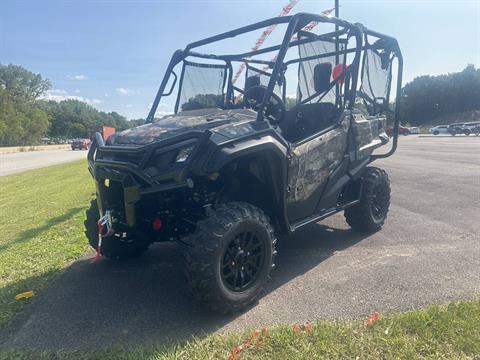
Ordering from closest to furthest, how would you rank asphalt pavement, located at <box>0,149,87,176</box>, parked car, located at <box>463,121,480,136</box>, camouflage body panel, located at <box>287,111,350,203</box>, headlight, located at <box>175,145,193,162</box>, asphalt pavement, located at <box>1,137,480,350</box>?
asphalt pavement, located at <box>1,137,480,350</box>, headlight, located at <box>175,145,193,162</box>, camouflage body panel, located at <box>287,111,350,203</box>, asphalt pavement, located at <box>0,149,87,176</box>, parked car, located at <box>463,121,480,136</box>

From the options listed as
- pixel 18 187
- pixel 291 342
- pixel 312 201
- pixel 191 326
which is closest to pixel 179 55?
pixel 312 201

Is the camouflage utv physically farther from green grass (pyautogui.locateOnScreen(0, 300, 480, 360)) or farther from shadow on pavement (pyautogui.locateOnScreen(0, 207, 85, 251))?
shadow on pavement (pyautogui.locateOnScreen(0, 207, 85, 251))

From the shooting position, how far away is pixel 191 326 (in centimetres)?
313

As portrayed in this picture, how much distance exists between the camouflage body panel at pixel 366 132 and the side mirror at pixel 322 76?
51 centimetres

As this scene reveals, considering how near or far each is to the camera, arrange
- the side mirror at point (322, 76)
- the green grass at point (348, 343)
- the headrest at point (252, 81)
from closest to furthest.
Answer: the green grass at point (348, 343) < the side mirror at point (322, 76) < the headrest at point (252, 81)

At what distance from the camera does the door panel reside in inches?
154

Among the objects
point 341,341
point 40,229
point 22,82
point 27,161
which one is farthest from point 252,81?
point 22,82

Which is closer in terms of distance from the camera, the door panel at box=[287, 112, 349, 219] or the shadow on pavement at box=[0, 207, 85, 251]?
the door panel at box=[287, 112, 349, 219]

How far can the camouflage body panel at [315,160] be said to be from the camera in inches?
154

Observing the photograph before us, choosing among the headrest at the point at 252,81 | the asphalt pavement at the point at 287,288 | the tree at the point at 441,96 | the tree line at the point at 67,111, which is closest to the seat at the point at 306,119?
the headrest at the point at 252,81

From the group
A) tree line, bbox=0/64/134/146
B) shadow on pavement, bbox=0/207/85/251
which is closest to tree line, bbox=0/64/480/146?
tree line, bbox=0/64/134/146

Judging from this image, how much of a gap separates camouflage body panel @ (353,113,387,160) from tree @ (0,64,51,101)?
101706 millimetres

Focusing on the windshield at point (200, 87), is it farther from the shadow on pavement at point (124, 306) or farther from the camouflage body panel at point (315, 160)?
the shadow on pavement at point (124, 306)

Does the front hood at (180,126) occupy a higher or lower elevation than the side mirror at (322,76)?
lower
